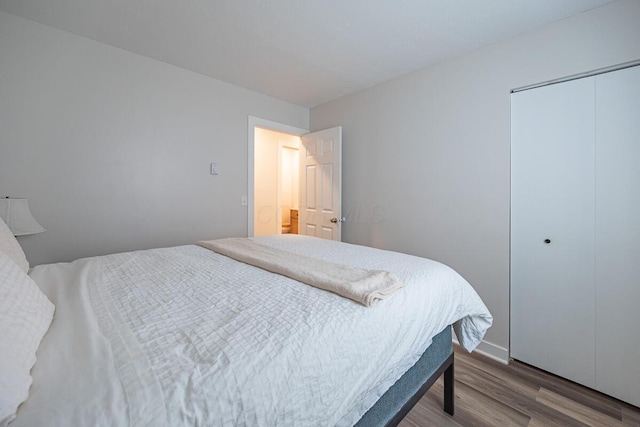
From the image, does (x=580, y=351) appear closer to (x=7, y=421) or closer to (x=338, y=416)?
(x=338, y=416)

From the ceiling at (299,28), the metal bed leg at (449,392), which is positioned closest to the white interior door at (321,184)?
the ceiling at (299,28)

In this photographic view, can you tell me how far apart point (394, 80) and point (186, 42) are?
6.32ft

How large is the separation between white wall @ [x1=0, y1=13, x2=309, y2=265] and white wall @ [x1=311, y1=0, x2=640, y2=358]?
1613mm

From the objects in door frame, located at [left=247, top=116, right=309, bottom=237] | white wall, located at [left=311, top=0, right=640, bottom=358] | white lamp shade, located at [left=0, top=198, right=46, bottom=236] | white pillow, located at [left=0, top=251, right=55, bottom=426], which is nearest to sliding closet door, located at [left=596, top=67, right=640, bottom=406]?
white wall, located at [left=311, top=0, right=640, bottom=358]

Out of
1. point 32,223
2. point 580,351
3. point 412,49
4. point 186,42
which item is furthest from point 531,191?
point 32,223

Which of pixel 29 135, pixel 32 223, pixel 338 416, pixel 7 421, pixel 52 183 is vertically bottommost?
pixel 338 416

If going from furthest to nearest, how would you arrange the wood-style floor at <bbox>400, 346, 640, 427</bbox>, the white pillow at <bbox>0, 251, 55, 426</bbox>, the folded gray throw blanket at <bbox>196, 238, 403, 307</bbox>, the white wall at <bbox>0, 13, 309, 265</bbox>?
1. the white wall at <bbox>0, 13, 309, 265</bbox>
2. the wood-style floor at <bbox>400, 346, 640, 427</bbox>
3. the folded gray throw blanket at <bbox>196, 238, 403, 307</bbox>
4. the white pillow at <bbox>0, 251, 55, 426</bbox>

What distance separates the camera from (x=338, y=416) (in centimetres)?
77

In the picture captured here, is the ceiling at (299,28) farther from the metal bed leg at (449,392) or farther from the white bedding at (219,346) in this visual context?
the metal bed leg at (449,392)

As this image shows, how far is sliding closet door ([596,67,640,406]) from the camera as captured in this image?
1607mm

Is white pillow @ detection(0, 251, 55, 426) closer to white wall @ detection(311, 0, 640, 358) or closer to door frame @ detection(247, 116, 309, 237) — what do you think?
door frame @ detection(247, 116, 309, 237)

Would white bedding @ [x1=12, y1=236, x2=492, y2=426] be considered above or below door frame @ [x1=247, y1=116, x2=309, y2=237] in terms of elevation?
below

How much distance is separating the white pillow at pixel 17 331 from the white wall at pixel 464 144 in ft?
8.34

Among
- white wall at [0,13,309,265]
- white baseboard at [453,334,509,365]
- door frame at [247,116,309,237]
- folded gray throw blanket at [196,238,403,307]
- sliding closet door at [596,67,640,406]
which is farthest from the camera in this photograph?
door frame at [247,116,309,237]
